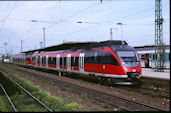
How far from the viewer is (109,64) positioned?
1273 centimetres

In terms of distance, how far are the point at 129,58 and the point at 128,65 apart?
0.57 metres

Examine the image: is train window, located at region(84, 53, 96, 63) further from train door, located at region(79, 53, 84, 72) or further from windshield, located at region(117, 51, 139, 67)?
windshield, located at region(117, 51, 139, 67)

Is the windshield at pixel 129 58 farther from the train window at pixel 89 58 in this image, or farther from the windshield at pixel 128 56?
the train window at pixel 89 58

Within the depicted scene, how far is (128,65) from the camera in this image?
12.1 meters

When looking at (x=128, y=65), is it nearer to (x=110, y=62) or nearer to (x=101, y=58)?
(x=110, y=62)

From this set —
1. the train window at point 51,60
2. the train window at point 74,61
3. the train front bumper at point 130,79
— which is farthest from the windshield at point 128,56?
the train window at point 51,60

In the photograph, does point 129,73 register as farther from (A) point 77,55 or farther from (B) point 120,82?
(A) point 77,55

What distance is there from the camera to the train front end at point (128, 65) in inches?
471

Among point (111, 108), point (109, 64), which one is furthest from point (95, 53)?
point (111, 108)

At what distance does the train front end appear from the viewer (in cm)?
1196

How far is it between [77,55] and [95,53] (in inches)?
134

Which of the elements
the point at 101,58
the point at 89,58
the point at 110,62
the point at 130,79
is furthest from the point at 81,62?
the point at 130,79

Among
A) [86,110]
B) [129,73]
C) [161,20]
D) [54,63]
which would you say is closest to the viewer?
[86,110]

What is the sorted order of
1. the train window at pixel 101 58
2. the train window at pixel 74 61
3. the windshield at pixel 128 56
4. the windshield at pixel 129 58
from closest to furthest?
the windshield at pixel 129 58, the windshield at pixel 128 56, the train window at pixel 101 58, the train window at pixel 74 61
